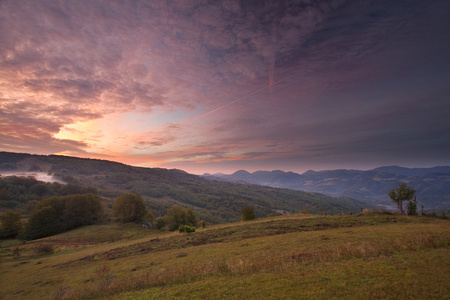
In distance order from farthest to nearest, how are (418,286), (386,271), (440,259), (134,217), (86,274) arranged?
(134,217), (86,274), (440,259), (386,271), (418,286)

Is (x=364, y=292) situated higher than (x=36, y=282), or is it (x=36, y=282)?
(x=364, y=292)

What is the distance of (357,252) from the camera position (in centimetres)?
1377

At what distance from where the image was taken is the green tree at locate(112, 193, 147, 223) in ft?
248

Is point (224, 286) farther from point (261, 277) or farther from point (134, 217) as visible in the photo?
point (134, 217)

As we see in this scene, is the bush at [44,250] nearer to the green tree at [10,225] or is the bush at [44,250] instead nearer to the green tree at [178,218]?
the green tree at [178,218]

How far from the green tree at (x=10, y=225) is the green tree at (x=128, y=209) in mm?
32039

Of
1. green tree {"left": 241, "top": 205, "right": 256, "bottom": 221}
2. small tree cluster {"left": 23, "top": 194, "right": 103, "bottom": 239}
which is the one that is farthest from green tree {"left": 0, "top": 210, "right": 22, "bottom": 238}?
green tree {"left": 241, "top": 205, "right": 256, "bottom": 221}

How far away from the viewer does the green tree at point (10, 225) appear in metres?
66.0

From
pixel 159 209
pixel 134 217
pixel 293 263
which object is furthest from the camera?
pixel 159 209

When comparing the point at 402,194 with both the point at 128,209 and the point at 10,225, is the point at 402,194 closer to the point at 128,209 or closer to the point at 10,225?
the point at 128,209

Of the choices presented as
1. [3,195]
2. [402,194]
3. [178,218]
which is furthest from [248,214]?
[3,195]

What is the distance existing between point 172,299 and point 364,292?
9.89 meters

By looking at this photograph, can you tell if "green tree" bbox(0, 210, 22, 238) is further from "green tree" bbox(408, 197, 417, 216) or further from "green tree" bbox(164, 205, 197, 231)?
"green tree" bbox(408, 197, 417, 216)

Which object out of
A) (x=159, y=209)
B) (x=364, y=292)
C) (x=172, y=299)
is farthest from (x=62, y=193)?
(x=364, y=292)
